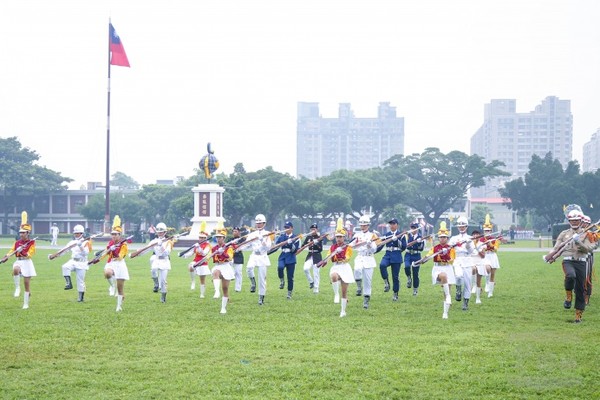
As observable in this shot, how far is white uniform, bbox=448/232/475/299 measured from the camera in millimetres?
19328

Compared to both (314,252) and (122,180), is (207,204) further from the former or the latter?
(122,180)

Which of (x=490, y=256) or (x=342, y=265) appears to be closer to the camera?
(x=342, y=265)

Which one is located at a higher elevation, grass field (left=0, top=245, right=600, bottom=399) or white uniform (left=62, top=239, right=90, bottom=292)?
white uniform (left=62, top=239, right=90, bottom=292)

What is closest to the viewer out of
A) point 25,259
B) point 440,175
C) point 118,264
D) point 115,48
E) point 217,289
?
point 118,264

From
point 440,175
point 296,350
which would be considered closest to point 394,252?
point 296,350

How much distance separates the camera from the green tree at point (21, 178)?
102 m

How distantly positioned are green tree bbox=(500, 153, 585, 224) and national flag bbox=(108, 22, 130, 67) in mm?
57915

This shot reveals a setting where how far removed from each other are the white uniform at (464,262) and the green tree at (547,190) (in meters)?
76.8

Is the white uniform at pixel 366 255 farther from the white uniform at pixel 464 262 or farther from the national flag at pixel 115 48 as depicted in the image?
the national flag at pixel 115 48

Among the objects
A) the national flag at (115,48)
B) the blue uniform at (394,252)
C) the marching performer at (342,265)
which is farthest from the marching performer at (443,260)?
the national flag at (115,48)

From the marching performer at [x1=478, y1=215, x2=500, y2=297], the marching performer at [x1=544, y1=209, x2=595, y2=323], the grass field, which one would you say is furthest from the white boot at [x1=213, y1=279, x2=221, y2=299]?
the marching performer at [x1=544, y1=209, x2=595, y2=323]

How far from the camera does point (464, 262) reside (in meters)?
19.6

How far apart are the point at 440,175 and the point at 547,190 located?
44.3 ft

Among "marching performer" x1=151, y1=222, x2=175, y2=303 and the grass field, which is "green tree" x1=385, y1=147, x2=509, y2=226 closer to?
"marching performer" x1=151, y1=222, x2=175, y2=303
